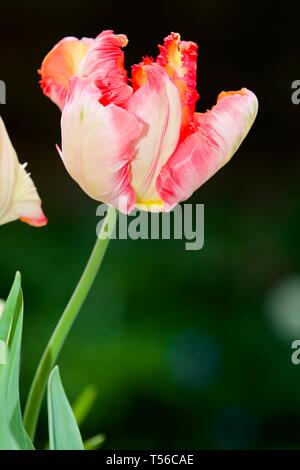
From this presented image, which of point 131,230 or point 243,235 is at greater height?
point 243,235

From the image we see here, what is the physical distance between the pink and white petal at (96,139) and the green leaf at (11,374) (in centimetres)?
5

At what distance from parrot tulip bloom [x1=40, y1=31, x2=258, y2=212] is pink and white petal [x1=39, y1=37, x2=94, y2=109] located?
0.01 m

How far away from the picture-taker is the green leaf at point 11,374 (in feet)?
1.11

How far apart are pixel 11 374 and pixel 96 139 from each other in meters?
0.09

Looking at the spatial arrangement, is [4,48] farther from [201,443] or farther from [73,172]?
[73,172]

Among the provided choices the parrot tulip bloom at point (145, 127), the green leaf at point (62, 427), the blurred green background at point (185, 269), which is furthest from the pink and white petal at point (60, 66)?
the blurred green background at point (185, 269)

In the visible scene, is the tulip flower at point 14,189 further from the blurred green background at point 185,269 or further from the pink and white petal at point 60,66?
the blurred green background at point 185,269

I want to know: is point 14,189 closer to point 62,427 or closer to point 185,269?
point 62,427

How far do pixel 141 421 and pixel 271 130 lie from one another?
66 centimetres

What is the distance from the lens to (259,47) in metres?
1.53

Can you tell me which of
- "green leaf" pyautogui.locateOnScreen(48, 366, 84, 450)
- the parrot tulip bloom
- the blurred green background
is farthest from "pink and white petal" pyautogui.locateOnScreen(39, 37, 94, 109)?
the blurred green background

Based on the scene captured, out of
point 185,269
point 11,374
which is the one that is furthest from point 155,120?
point 185,269

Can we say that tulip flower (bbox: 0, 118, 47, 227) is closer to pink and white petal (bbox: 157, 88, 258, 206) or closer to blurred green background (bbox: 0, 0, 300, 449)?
pink and white petal (bbox: 157, 88, 258, 206)

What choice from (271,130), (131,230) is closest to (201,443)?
(271,130)
